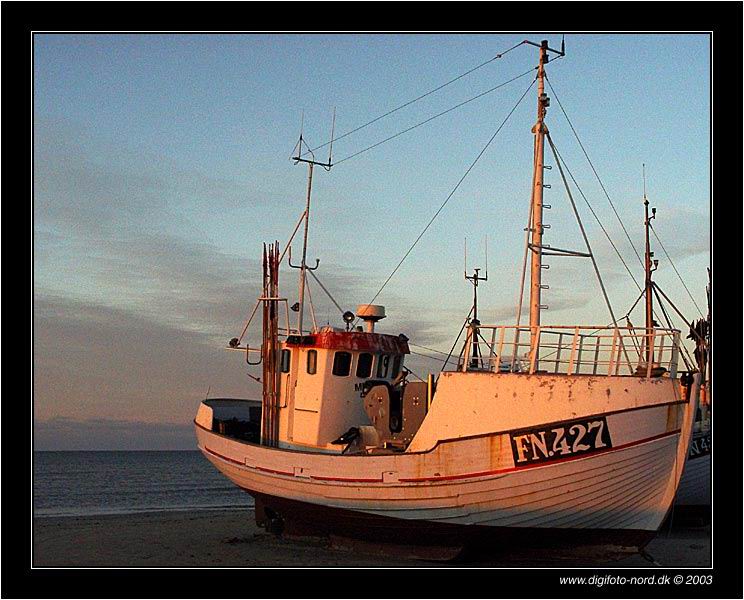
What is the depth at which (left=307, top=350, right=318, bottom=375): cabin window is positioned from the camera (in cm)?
1973

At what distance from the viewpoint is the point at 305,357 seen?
65.3 feet

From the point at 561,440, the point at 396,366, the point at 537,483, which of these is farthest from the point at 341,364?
the point at 561,440

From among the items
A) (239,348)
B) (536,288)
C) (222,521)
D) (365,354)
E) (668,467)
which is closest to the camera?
(668,467)

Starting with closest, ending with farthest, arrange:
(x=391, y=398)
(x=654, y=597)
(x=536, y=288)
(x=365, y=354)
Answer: (x=654, y=597), (x=536, y=288), (x=391, y=398), (x=365, y=354)

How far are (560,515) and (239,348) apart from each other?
989 centimetres

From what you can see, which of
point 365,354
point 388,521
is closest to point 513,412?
point 388,521

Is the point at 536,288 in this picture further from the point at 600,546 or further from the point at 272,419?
the point at 272,419

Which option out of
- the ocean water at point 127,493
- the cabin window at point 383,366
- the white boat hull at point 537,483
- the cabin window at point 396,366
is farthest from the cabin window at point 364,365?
the ocean water at point 127,493

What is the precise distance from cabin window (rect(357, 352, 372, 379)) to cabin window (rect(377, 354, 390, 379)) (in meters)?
0.25

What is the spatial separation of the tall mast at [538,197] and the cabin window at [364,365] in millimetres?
5078

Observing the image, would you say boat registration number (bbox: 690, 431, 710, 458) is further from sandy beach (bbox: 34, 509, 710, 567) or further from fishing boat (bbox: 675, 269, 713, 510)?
sandy beach (bbox: 34, 509, 710, 567)

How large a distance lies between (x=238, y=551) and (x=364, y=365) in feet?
16.1

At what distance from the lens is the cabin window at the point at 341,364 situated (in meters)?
19.6

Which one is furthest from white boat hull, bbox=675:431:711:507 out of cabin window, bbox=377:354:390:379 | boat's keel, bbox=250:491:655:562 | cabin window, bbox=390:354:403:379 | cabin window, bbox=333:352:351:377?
cabin window, bbox=333:352:351:377
